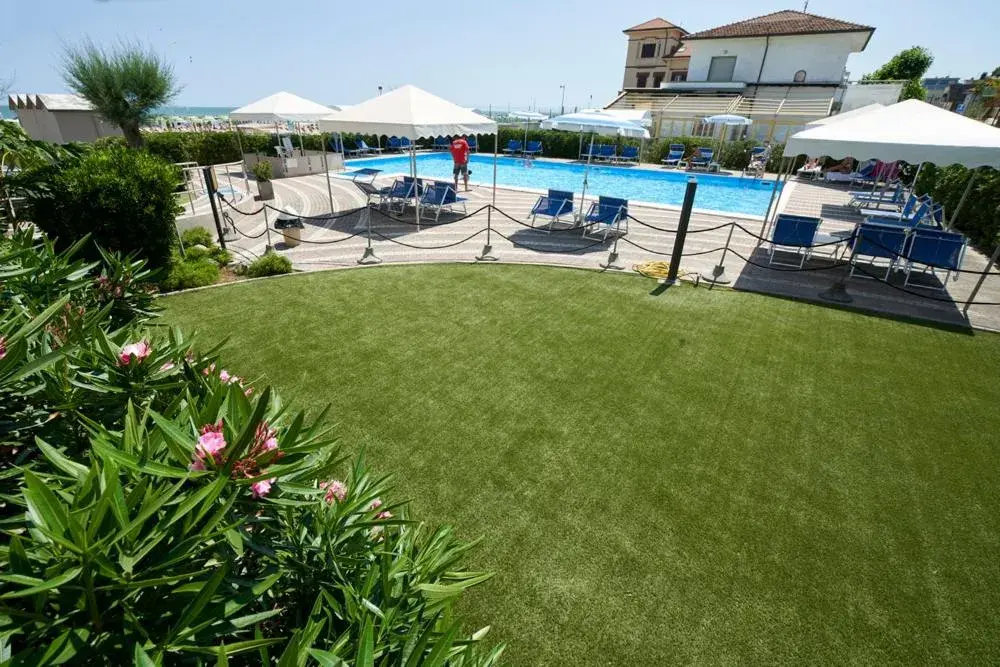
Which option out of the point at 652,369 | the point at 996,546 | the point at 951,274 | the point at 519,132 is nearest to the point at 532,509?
the point at 652,369

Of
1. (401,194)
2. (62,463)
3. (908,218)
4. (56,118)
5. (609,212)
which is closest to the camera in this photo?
(62,463)

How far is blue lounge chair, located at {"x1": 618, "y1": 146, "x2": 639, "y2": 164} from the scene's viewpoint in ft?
89.5

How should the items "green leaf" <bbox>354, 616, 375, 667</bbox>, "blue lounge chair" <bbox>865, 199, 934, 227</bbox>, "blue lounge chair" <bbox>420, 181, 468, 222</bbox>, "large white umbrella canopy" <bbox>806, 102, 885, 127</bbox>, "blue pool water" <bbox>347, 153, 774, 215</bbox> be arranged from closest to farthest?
1. "green leaf" <bbox>354, 616, 375, 667</bbox>
2. "large white umbrella canopy" <bbox>806, 102, 885, 127</bbox>
3. "blue lounge chair" <bbox>865, 199, 934, 227</bbox>
4. "blue lounge chair" <bbox>420, 181, 468, 222</bbox>
5. "blue pool water" <bbox>347, 153, 774, 215</bbox>

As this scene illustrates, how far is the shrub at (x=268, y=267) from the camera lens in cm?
845

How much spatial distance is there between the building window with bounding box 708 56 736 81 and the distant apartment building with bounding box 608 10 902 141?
7 cm

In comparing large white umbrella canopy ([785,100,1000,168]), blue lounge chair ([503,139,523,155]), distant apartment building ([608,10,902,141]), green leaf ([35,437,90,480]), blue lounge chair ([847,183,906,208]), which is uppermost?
distant apartment building ([608,10,902,141])

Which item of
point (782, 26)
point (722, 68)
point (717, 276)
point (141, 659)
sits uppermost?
point (782, 26)

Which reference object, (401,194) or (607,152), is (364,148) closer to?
(607,152)

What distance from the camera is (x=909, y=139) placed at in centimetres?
795

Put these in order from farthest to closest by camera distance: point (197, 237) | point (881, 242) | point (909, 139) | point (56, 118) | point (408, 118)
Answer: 1. point (56, 118)
2. point (408, 118)
3. point (197, 237)
4. point (881, 242)
5. point (909, 139)

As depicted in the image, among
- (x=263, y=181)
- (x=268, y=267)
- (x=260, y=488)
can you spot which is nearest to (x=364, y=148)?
(x=263, y=181)

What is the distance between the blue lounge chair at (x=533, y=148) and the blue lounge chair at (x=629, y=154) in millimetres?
5133

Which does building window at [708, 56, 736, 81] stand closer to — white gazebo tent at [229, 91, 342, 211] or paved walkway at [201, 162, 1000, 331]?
paved walkway at [201, 162, 1000, 331]

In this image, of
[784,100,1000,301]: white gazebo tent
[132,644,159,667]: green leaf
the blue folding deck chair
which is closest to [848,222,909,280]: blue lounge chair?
[784,100,1000,301]: white gazebo tent
